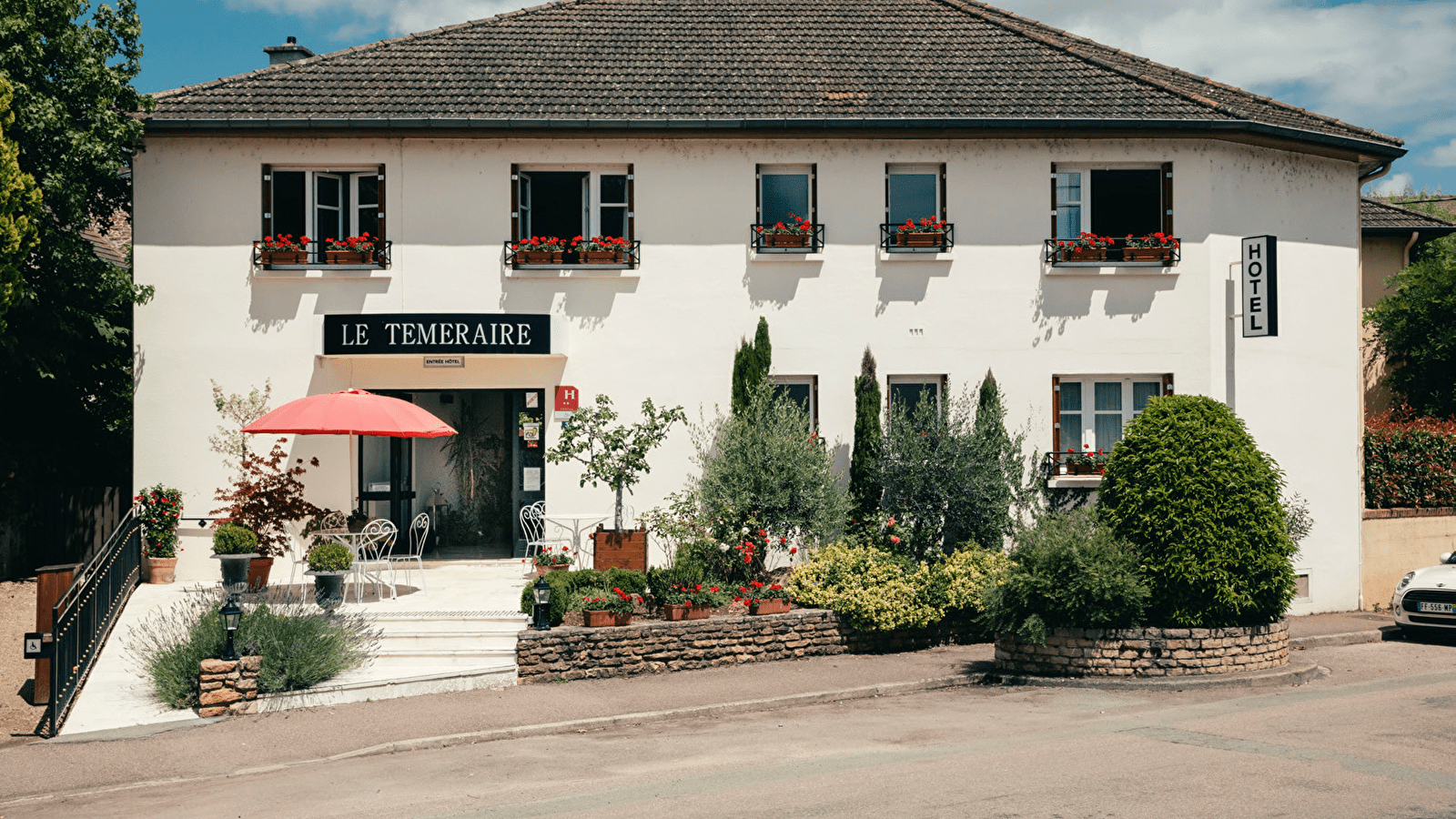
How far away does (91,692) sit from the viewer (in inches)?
430

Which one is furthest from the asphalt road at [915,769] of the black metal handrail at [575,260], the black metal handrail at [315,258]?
the black metal handrail at [315,258]

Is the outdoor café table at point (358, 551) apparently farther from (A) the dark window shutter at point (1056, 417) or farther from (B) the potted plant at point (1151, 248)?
(B) the potted plant at point (1151, 248)

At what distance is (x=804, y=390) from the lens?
1647 centimetres

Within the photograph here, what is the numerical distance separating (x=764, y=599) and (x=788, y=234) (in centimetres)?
551

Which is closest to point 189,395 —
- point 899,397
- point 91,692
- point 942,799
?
point 91,692

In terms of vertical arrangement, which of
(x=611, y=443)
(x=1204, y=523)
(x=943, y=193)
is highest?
(x=943, y=193)

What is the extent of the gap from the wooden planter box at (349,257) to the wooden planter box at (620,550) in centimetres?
509

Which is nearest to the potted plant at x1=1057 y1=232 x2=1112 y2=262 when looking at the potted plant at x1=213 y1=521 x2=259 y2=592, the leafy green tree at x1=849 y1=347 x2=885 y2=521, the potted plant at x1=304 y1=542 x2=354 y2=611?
the leafy green tree at x1=849 y1=347 x2=885 y2=521

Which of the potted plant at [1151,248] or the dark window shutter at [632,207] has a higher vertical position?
the dark window shutter at [632,207]

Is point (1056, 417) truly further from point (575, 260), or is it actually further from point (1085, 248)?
point (575, 260)

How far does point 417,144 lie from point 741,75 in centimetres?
471

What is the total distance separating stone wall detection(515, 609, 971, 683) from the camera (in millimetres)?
11797

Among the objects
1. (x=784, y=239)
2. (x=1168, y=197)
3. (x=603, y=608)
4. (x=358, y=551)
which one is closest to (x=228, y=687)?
(x=358, y=551)

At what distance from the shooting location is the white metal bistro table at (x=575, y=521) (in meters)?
15.7
